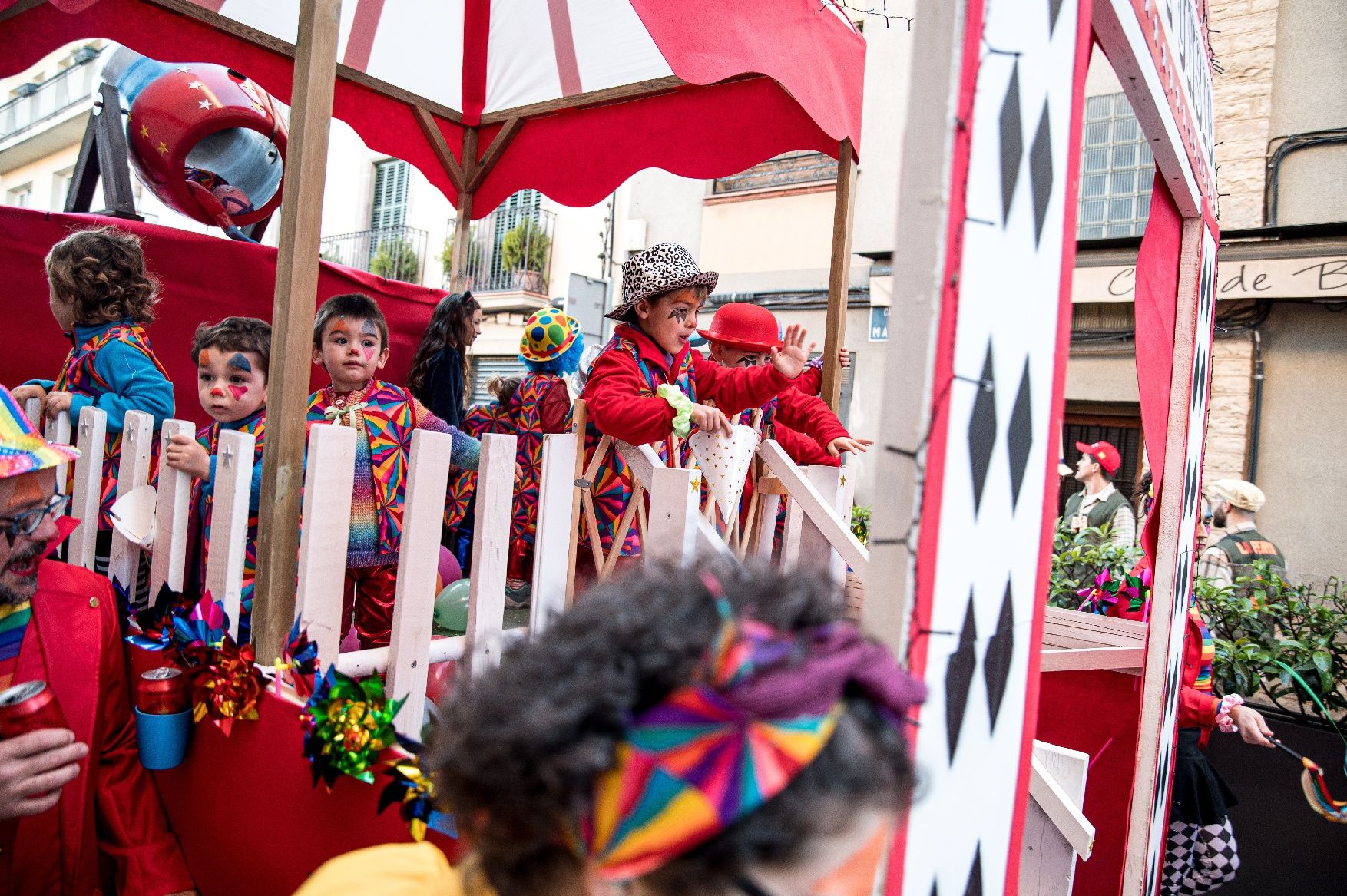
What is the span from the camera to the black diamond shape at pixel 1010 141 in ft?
3.46

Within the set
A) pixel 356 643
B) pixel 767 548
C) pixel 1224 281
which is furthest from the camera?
pixel 1224 281

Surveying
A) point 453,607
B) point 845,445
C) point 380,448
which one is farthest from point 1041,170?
point 453,607

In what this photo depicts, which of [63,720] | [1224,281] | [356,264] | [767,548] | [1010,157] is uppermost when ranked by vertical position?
[356,264]

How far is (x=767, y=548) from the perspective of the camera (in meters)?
2.89

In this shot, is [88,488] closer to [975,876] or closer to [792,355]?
[792,355]

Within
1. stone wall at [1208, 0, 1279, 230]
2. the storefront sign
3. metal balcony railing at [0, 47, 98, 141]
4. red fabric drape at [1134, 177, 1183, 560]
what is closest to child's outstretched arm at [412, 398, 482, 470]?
red fabric drape at [1134, 177, 1183, 560]

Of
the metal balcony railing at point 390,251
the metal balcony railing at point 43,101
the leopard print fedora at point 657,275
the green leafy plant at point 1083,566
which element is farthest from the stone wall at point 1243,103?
the metal balcony railing at point 43,101

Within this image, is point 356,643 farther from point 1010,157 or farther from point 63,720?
point 1010,157

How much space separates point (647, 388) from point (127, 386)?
1698mm

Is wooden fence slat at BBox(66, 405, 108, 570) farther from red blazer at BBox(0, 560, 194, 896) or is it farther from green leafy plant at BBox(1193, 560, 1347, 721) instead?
green leafy plant at BBox(1193, 560, 1347, 721)

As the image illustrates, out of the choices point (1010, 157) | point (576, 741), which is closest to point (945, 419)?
point (1010, 157)

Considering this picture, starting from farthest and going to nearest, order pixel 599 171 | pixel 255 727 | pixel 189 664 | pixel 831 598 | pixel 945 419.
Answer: pixel 599 171 → pixel 189 664 → pixel 255 727 → pixel 945 419 → pixel 831 598

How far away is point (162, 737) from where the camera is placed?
1832 mm

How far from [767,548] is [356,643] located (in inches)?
51.2
